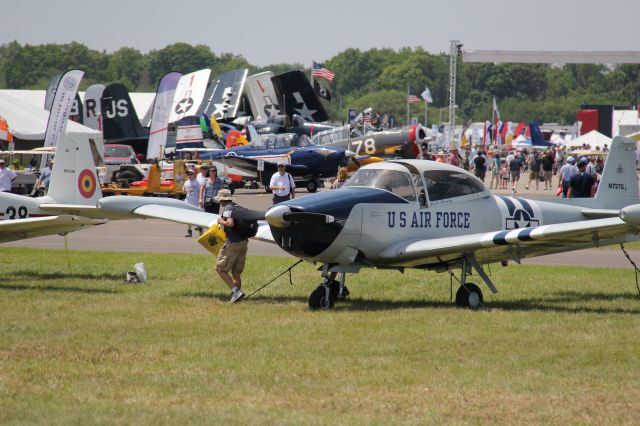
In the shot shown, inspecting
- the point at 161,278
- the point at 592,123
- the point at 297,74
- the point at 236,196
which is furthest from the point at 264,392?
the point at 592,123

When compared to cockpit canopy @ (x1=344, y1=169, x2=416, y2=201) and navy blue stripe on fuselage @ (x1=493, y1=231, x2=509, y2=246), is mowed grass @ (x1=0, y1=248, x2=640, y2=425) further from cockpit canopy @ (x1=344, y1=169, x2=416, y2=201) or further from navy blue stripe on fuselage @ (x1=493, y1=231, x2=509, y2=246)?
cockpit canopy @ (x1=344, y1=169, x2=416, y2=201)

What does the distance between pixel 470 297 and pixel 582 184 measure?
1250 centimetres

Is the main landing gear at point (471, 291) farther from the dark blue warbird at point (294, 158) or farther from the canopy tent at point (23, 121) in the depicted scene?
the canopy tent at point (23, 121)

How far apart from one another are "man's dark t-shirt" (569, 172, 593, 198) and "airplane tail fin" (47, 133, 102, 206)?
42.4 feet

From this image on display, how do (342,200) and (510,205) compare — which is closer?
(342,200)

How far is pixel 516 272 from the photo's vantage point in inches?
708

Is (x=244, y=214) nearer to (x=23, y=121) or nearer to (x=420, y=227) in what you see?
(x=420, y=227)

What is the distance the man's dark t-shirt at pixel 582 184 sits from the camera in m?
25.2

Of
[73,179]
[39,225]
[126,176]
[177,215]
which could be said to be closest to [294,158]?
[126,176]

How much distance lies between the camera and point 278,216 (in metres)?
12.8

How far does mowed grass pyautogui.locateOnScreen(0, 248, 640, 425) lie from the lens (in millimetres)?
8172

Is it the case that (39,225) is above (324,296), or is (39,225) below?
above

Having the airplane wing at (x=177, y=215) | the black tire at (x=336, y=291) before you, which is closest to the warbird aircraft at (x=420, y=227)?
the black tire at (x=336, y=291)

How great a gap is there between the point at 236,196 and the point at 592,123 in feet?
258
